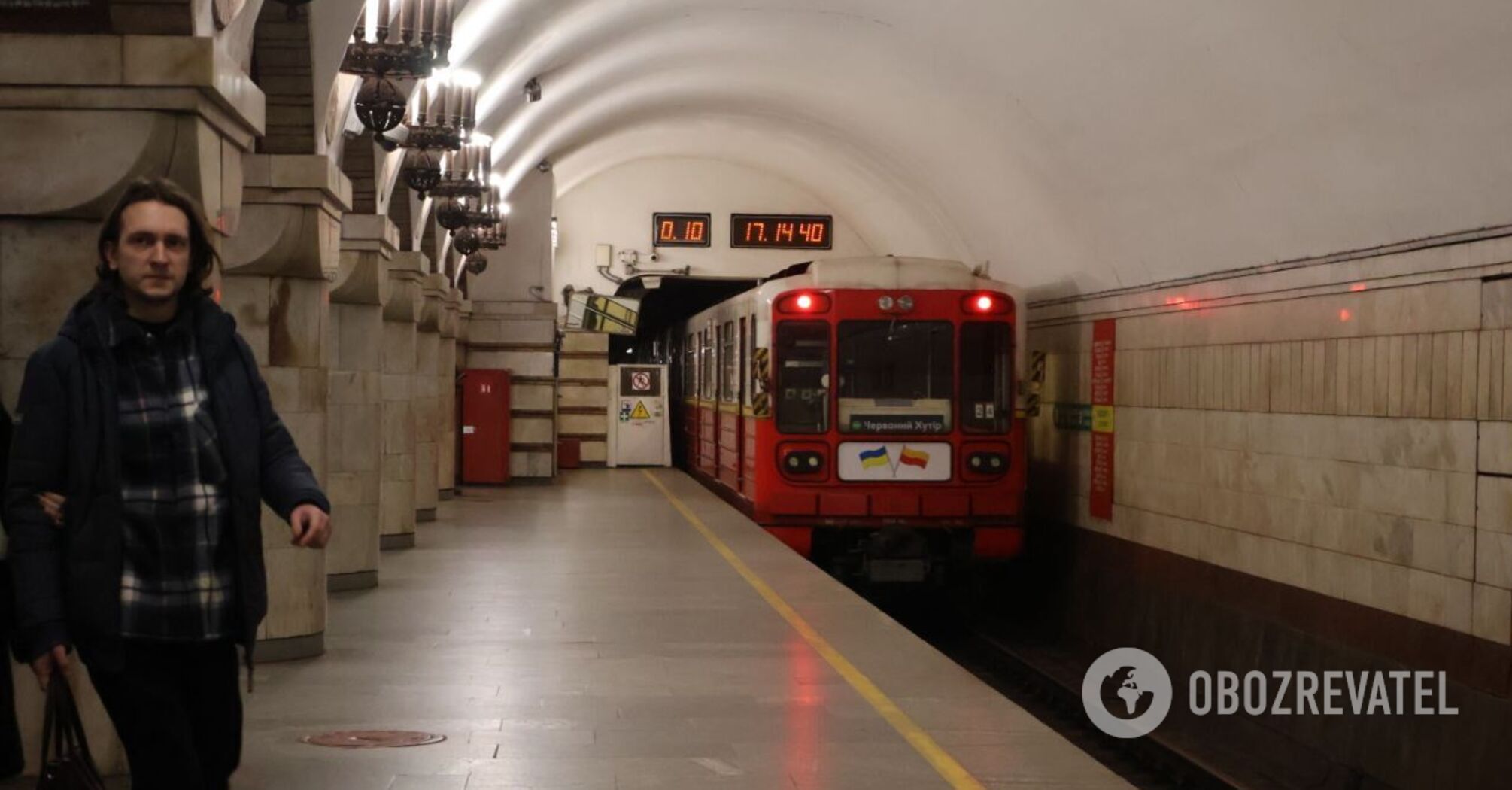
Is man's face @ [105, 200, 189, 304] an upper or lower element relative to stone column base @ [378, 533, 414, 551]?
upper

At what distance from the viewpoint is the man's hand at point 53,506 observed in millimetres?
3816

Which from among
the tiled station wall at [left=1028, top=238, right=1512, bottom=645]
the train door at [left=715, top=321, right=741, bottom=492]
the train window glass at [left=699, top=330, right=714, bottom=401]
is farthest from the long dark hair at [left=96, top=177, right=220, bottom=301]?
the train window glass at [left=699, top=330, right=714, bottom=401]

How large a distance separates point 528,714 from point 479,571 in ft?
20.1

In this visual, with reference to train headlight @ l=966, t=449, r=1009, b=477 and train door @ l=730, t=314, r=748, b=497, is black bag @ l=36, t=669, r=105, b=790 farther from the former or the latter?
train door @ l=730, t=314, r=748, b=497

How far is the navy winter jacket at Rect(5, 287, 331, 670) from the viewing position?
378cm

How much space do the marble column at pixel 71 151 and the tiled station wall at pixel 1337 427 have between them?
6674 mm

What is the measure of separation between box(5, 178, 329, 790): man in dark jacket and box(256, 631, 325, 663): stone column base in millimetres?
5518

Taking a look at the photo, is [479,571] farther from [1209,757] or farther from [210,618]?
[210,618]

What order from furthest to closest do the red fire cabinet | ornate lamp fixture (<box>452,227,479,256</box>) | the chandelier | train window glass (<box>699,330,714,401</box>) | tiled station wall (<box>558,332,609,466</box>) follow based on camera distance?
1. tiled station wall (<box>558,332,609,466</box>)
2. the red fire cabinet
3. train window glass (<box>699,330,714,401</box>)
4. ornate lamp fixture (<box>452,227,479,256</box>)
5. the chandelier

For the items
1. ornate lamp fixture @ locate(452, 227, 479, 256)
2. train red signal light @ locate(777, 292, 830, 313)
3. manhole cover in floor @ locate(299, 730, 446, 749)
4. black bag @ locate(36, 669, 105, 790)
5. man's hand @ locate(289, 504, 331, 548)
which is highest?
ornate lamp fixture @ locate(452, 227, 479, 256)

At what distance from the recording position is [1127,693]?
14.6 m

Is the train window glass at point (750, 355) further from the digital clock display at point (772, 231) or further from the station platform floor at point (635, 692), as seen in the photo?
the digital clock display at point (772, 231)

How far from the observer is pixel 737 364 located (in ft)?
61.9

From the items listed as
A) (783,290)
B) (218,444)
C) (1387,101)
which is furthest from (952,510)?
(218,444)
